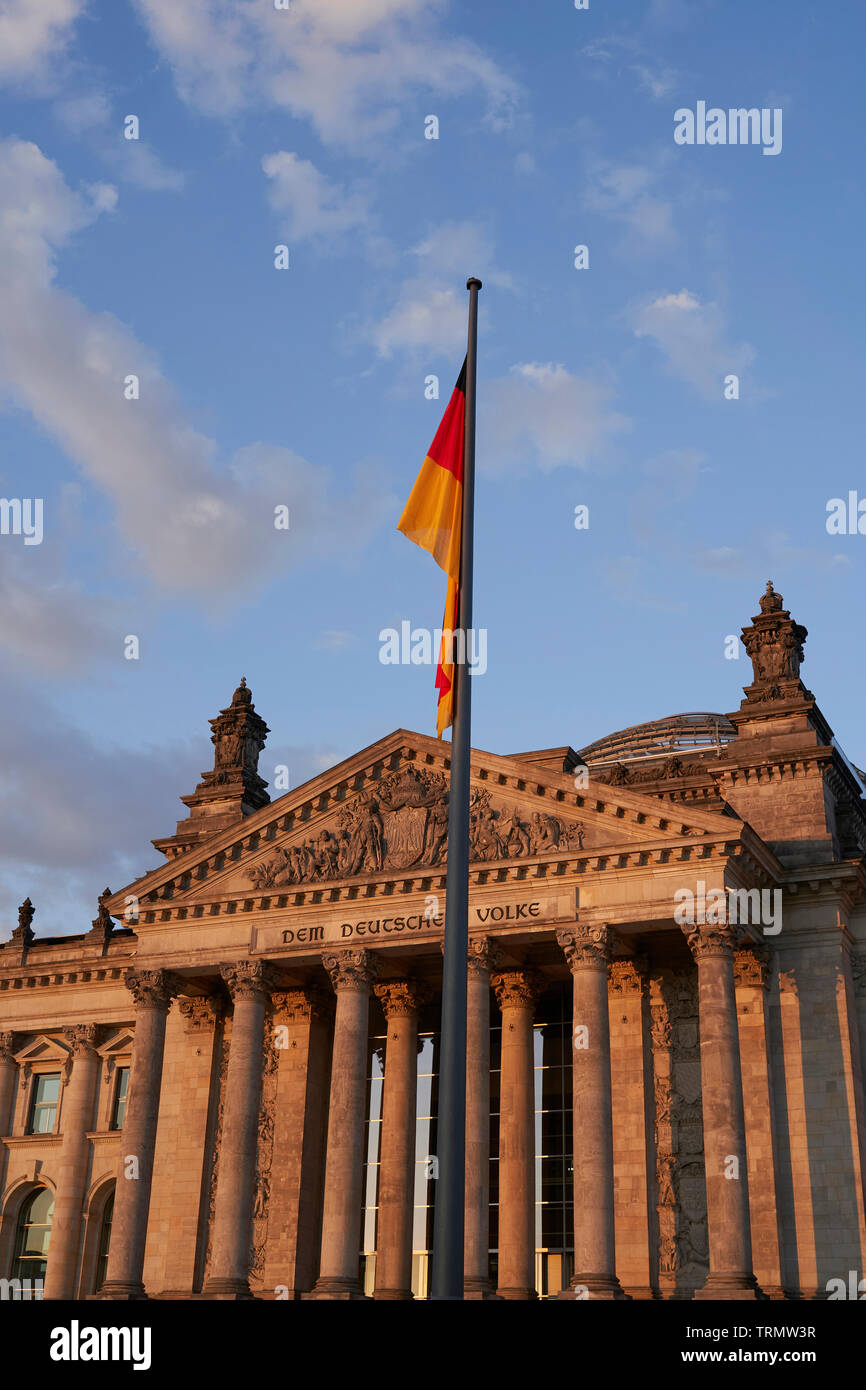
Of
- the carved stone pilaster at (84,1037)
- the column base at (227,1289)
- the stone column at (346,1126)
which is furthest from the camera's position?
the carved stone pilaster at (84,1037)

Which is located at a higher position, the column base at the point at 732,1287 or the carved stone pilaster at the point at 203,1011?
the carved stone pilaster at the point at 203,1011

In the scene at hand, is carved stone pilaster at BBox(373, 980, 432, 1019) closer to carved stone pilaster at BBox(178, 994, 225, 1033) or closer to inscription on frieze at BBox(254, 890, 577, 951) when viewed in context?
inscription on frieze at BBox(254, 890, 577, 951)

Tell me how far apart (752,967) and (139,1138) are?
19089 mm

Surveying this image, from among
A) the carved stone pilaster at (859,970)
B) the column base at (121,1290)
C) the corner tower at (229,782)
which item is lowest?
the column base at (121,1290)

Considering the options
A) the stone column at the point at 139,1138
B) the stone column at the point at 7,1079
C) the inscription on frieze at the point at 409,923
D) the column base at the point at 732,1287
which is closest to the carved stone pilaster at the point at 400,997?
the inscription on frieze at the point at 409,923

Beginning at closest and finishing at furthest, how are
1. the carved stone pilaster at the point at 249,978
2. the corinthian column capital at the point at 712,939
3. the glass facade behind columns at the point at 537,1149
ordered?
the corinthian column capital at the point at 712,939 < the glass facade behind columns at the point at 537,1149 < the carved stone pilaster at the point at 249,978

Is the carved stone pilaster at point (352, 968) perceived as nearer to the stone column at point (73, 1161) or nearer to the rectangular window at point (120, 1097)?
the rectangular window at point (120, 1097)

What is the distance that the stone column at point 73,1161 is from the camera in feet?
162

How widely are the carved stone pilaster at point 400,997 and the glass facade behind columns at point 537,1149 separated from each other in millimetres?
1997

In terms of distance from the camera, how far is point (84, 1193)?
51062 millimetres

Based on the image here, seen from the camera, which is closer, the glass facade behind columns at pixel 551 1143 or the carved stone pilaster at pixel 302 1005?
the glass facade behind columns at pixel 551 1143
